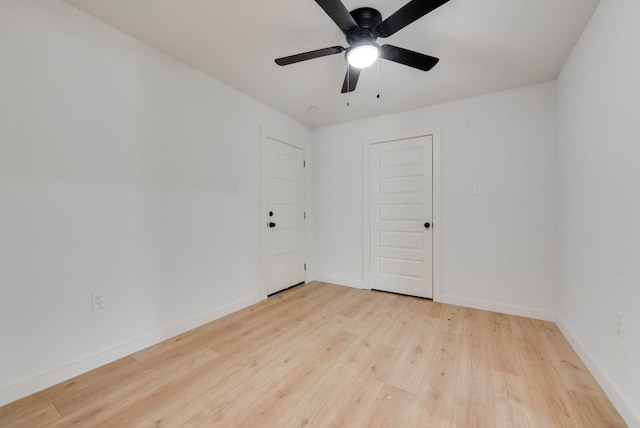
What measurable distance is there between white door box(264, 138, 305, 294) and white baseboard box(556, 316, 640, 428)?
115 inches

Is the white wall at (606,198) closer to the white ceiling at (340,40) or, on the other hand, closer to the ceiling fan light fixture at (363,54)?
the white ceiling at (340,40)

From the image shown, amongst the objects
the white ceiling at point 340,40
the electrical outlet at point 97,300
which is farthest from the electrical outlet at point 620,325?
the electrical outlet at point 97,300

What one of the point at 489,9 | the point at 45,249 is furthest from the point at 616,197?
the point at 45,249

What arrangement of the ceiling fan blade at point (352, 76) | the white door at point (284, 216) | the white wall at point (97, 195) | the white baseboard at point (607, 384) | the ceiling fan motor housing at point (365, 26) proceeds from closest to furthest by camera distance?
the white baseboard at point (607, 384) → the white wall at point (97, 195) → the ceiling fan motor housing at point (365, 26) → the ceiling fan blade at point (352, 76) → the white door at point (284, 216)

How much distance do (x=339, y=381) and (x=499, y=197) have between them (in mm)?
2522

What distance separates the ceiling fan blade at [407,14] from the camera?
1.35m

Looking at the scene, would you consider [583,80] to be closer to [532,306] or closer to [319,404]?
[532,306]

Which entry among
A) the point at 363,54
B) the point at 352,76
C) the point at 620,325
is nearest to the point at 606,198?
the point at 620,325

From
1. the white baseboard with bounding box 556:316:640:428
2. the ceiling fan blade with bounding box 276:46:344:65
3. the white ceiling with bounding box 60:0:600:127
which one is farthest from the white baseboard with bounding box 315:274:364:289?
the ceiling fan blade with bounding box 276:46:344:65

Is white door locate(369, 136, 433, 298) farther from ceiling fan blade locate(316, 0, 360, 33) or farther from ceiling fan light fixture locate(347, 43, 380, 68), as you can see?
ceiling fan blade locate(316, 0, 360, 33)

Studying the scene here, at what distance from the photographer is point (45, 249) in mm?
1639

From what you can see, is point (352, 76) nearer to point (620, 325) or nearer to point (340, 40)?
point (340, 40)

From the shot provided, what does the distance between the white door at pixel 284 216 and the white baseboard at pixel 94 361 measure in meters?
0.98

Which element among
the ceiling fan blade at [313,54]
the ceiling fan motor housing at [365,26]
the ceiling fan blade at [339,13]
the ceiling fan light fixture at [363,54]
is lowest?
the ceiling fan light fixture at [363,54]
